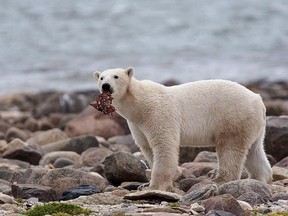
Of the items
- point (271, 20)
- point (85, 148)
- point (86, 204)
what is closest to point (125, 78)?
point (86, 204)

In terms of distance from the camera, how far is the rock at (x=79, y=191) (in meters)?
9.31

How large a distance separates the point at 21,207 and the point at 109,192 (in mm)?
1170

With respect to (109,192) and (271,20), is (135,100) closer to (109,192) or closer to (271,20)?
(109,192)

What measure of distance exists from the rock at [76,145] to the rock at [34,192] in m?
4.98

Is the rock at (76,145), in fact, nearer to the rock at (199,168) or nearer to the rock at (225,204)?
the rock at (199,168)

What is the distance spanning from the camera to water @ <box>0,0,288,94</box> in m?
33.1

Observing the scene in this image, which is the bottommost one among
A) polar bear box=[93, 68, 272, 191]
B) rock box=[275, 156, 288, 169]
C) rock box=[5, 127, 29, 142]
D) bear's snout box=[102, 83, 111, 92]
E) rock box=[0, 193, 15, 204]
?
rock box=[5, 127, 29, 142]

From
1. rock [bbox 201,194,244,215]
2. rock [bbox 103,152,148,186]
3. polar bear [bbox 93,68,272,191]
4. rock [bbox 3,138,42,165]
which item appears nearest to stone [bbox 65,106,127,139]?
rock [bbox 3,138,42,165]

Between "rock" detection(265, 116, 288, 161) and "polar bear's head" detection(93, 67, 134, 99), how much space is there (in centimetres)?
383

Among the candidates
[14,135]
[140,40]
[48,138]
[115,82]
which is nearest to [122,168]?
[115,82]

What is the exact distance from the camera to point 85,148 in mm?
14445

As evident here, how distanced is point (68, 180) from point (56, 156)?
11.7 ft

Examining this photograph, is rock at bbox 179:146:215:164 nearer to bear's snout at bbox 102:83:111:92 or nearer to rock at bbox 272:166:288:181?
rock at bbox 272:166:288:181

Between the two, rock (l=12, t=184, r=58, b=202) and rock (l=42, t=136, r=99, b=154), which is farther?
rock (l=42, t=136, r=99, b=154)
